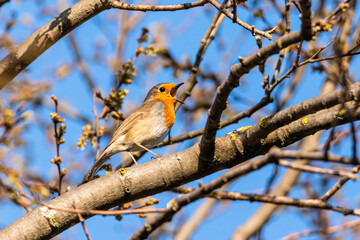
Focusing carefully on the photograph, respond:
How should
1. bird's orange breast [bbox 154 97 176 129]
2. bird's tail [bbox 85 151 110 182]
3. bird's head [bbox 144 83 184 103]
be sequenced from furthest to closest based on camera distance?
bird's head [bbox 144 83 184 103]
bird's orange breast [bbox 154 97 176 129]
bird's tail [bbox 85 151 110 182]

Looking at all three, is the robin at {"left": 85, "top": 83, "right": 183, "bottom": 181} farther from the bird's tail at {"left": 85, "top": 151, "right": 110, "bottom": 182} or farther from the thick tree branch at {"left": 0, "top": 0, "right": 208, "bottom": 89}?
the thick tree branch at {"left": 0, "top": 0, "right": 208, "bottom": 89}

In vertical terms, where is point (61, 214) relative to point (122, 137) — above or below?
below

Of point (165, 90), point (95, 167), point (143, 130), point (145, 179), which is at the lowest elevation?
point (145, 179)

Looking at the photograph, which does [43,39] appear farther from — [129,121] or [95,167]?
[129,121]

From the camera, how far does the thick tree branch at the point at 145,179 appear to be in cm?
302

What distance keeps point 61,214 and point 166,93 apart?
3.33 m

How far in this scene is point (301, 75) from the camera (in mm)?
7258

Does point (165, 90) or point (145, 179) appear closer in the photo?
point (145, 179)

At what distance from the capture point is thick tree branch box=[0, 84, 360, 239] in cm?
302

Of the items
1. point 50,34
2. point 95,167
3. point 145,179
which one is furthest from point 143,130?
point 50,34

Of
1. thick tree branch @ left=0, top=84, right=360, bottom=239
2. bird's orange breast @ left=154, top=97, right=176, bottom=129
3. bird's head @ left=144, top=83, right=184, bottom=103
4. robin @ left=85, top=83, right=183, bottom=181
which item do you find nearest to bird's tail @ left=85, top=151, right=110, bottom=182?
robin @ left=85, top=83, right=183, bottom=181

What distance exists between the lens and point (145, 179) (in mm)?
3180

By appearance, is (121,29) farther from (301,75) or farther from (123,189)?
(123,189)

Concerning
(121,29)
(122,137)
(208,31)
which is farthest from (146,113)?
(121,29)
